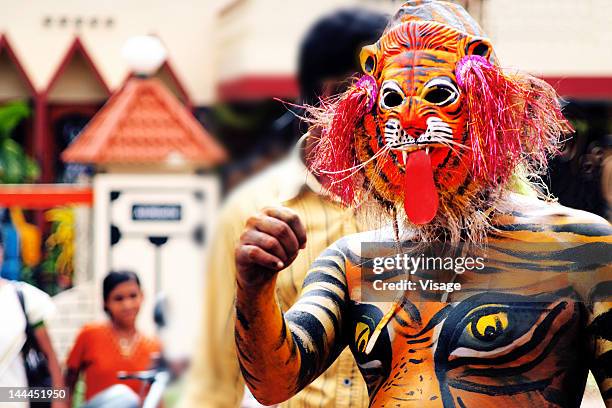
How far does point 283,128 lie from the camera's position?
3236 mm

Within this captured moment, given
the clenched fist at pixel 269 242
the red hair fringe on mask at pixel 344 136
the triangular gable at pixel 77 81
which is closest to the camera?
the clenched fist at pixel 269 242

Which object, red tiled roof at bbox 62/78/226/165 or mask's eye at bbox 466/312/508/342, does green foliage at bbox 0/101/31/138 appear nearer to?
red tiled roof at bbox 62/78/226/165

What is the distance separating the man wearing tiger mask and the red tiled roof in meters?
2.06

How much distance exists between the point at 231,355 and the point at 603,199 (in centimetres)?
96

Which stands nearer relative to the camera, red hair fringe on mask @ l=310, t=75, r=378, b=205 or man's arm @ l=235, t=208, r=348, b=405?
man's arm @ l=235, t=208, r=348, b=405

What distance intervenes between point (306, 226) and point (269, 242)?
3.43ft

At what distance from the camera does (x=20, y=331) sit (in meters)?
3.15

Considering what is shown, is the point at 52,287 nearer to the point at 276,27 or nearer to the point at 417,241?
the point at 276,27

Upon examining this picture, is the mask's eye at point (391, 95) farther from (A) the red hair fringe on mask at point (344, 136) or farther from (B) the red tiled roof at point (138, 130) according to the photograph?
(B) the red tiled roof at point (138, 130)

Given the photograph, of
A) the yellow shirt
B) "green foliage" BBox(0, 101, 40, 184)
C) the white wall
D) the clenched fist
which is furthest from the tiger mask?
"green foliage" BBox(0, 101, 40, 184)

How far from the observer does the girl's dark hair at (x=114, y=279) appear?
146 inches

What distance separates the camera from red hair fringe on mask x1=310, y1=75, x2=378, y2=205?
6.13 feet

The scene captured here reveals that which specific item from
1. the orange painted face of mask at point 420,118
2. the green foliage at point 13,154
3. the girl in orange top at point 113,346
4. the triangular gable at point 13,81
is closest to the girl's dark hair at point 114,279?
the girl in orange top at point 113,346

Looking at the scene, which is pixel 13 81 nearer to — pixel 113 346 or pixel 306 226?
pixel 113 346
